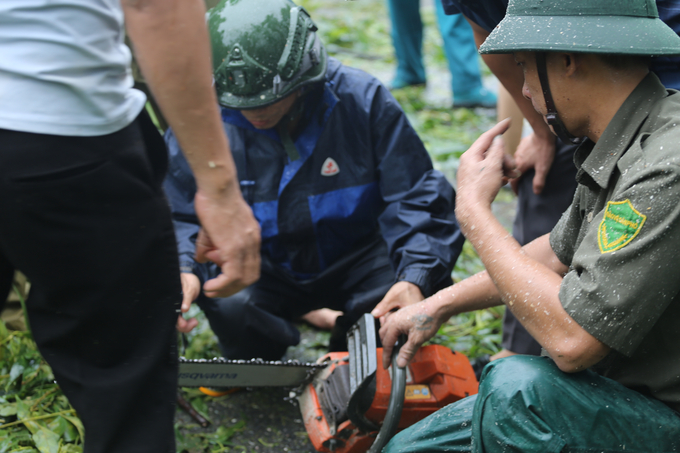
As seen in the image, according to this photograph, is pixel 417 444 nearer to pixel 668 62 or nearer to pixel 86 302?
pixel 86 302

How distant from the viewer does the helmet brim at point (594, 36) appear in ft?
4.97

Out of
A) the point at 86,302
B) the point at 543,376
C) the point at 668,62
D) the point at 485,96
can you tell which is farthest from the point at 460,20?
the point at 86,302

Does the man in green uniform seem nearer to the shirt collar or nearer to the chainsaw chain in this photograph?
the shirt collar

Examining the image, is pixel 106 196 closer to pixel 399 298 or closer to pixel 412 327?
pixel 412 327

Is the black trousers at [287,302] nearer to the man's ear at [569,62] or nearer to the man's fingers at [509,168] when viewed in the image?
the man's fingers at [509,168]

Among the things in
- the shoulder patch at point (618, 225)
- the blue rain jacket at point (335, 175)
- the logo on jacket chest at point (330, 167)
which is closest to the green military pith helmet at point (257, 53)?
the blue rain jacket at point (335, 175)

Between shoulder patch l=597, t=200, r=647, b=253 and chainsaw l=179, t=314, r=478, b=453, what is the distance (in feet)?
2.90

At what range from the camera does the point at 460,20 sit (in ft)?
20.4

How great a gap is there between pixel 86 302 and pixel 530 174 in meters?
2.10

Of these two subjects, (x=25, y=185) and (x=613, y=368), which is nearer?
(x=25, y=185)

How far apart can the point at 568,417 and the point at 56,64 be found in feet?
4.64

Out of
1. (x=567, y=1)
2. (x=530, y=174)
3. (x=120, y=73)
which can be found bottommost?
(x=530, y=174)

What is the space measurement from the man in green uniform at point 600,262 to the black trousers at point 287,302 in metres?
1.21

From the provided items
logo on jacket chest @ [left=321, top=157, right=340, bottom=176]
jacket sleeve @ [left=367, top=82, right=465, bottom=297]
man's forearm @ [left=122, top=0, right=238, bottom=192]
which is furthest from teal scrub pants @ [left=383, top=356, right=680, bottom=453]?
logo on jacket chest @ [left=321, top=157, right=340, bottom=176]
